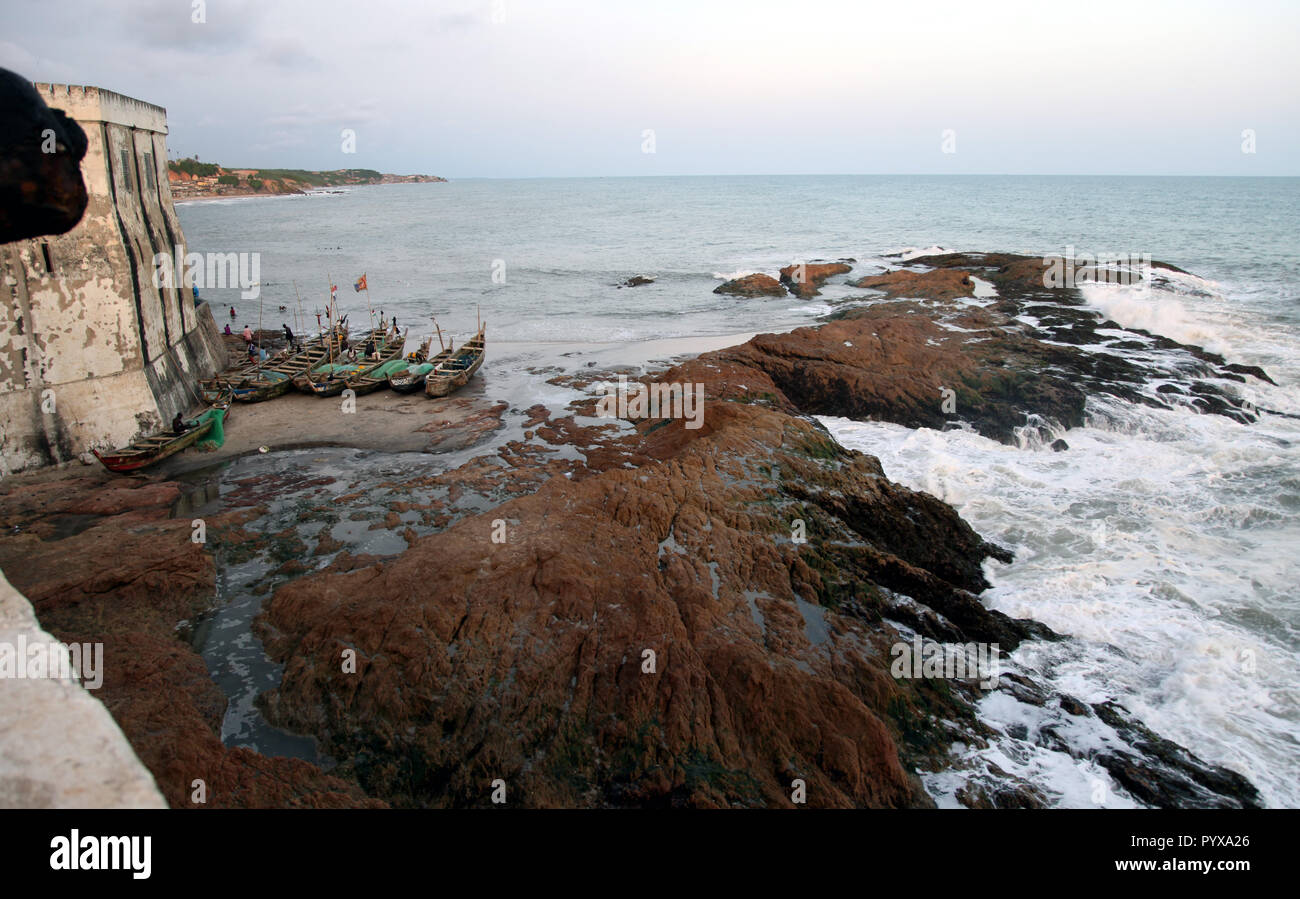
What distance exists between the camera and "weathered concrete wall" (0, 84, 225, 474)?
1788 cm

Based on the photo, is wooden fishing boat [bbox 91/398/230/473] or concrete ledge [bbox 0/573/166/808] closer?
concrete ledge [bbox 0/573/166/808]

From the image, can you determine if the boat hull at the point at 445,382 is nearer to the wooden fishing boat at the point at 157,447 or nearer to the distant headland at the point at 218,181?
the wooden fishing boat at the point at 157,447

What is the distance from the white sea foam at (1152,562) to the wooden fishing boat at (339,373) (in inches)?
684

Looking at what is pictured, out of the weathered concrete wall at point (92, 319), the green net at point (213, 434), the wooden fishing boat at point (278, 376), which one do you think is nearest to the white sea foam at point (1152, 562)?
the green net at point (213, 434)

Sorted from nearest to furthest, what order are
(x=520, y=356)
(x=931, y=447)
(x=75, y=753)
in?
(x=75, y=753)
(x=931, y=447)
(x=520, y=356)

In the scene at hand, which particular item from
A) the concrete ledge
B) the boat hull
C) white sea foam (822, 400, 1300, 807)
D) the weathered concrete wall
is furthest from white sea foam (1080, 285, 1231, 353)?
the weathered concrete wall

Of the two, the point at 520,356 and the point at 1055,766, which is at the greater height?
the point at 520,356

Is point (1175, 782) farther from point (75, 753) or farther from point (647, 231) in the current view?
point (647, 231)

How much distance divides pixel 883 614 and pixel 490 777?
6.95m

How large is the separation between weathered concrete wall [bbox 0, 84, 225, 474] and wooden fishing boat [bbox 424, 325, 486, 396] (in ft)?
26.4

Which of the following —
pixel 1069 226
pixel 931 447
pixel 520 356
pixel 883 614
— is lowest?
pixel 883 614

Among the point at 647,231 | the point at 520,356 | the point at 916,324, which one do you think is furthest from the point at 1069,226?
the point at 520,356

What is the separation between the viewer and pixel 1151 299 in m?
34.3

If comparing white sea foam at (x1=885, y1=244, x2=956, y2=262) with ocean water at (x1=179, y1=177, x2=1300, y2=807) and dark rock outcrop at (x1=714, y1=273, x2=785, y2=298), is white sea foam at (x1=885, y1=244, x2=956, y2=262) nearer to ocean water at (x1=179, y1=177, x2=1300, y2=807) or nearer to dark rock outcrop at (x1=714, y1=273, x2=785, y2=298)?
ocean water at (x1=179, y1=177, x2=1300, y2=807)
